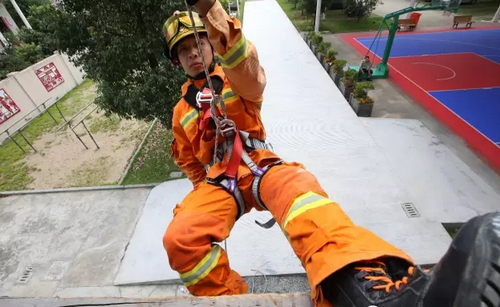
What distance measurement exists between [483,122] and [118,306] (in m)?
8.47

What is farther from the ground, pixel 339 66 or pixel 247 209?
pixel 247 209

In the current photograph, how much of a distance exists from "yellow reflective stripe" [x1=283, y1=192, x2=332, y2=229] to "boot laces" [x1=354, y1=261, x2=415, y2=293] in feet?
1.24

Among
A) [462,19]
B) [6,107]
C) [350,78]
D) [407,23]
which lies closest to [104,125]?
[6,107]

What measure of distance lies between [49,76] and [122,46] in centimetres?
1045

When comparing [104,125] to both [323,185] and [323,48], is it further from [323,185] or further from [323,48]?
[323,48]

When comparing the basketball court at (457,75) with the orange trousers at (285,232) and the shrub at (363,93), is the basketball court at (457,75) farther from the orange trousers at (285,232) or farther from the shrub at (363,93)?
the orange trousers at (285,232)

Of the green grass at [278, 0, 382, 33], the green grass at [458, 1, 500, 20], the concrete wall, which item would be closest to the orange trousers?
the concrete wall

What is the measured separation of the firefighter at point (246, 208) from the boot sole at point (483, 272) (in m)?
0.01

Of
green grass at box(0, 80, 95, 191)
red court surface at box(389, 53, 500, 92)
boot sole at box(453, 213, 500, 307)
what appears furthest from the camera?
red court surface at box(389, 53, 500, 92)

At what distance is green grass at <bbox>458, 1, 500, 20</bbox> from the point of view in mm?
16188

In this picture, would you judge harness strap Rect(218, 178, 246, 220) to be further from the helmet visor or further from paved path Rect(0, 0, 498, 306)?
paved path Rect(0, 0, 498, 306)

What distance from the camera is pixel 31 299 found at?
1.07 metres

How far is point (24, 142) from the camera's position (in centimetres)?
886

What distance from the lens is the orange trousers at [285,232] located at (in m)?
1.08
